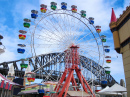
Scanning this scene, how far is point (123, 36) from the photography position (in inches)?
829

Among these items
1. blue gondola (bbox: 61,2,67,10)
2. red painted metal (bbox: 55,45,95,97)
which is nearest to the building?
red painted metal (bbox: 55,45,95,97)

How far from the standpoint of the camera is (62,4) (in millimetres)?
34594

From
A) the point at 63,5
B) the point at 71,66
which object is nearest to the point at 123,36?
the point at 71,66

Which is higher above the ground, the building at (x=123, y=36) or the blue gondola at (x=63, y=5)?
the blue gondola at (x=63, y=5)

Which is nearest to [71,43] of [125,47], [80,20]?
[80,20]

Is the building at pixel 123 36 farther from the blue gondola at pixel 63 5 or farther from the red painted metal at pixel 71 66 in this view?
the blue gondola at pixel 63 5

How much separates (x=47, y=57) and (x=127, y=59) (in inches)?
2275

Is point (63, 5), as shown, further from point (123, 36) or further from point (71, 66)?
point (123, 36)

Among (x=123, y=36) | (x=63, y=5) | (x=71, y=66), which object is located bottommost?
(x=71, y=66)

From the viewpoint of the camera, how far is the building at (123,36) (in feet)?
64.2

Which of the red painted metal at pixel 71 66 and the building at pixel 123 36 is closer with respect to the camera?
the building at pixel 123 36

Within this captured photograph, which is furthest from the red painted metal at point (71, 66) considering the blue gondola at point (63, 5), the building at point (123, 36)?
the building at point (123, 36)

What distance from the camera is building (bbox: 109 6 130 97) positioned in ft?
64.2

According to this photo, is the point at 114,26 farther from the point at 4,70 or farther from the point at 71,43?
the point at 4,70
